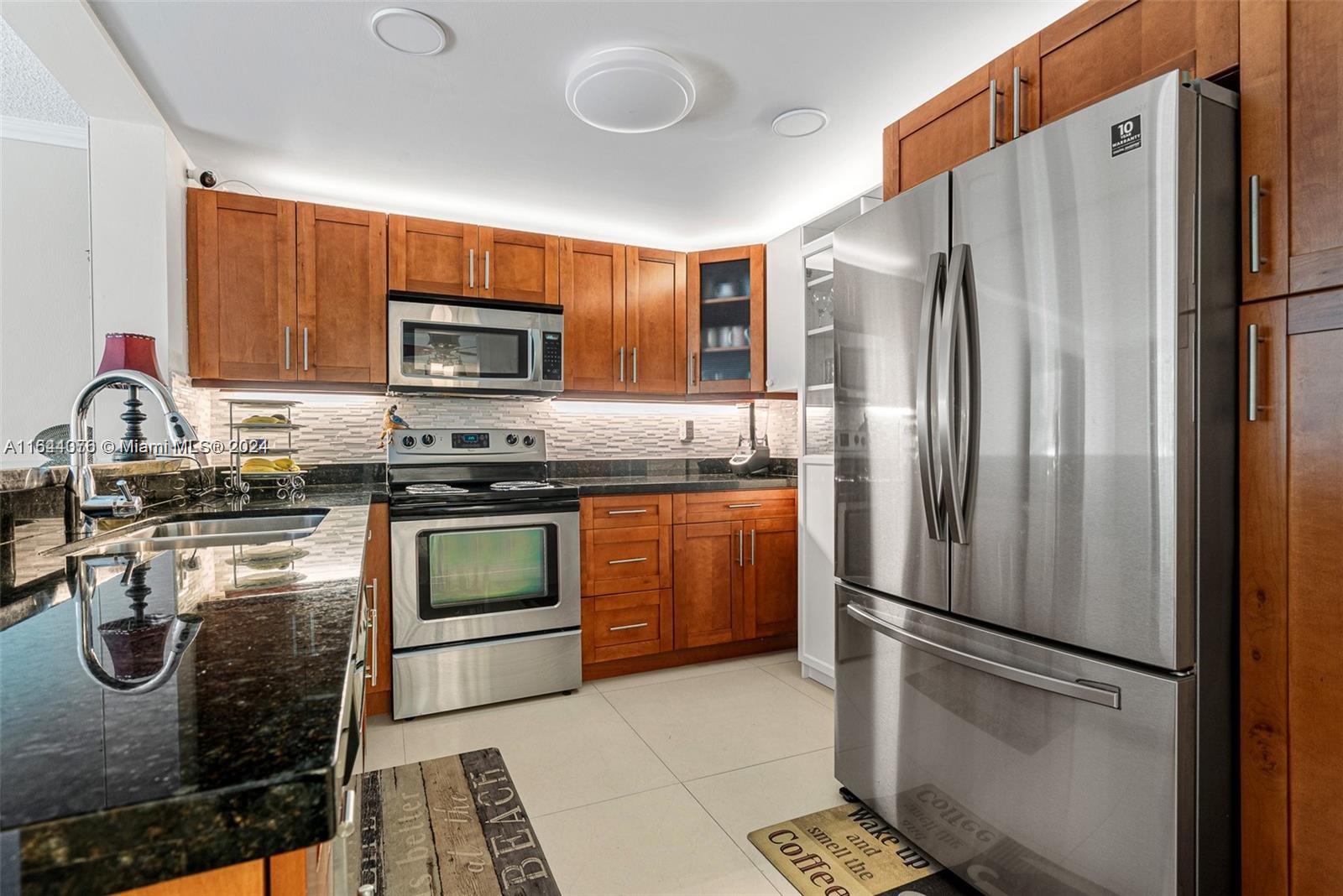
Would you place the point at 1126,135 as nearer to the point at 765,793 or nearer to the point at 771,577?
the point at 765,793

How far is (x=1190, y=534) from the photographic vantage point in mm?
1264

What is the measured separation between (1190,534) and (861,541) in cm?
85

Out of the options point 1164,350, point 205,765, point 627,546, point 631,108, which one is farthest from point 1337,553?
point 627,546

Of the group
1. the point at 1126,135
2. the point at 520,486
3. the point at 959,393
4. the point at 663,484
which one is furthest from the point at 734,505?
the point at 1126,135

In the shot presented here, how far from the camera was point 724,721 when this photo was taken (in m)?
2.77

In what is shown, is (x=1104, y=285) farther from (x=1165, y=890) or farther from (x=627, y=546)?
(x=627, y=546)

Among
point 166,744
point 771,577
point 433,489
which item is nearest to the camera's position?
point 166,744

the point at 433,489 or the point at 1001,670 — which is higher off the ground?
the point at 433,489

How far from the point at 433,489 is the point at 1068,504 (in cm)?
257

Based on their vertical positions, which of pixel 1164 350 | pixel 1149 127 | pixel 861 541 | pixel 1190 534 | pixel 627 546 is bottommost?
pixel 627 546

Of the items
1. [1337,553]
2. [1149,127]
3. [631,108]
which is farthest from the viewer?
[631,108]

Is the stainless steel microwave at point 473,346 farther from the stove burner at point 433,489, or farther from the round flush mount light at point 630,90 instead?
the round flush mount light at point 630,90

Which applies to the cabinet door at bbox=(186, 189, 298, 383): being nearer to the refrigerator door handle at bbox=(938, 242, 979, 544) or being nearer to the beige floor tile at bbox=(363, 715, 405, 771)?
the beige floor tile at bbox=(363, 715, 405, 771)

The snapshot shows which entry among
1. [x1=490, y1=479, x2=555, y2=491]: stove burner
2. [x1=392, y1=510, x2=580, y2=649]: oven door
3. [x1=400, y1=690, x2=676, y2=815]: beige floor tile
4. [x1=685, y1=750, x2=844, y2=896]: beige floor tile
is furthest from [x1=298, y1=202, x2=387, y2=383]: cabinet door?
[x1=685, y1=750, x2=844, y2=896]: beige floor tile
